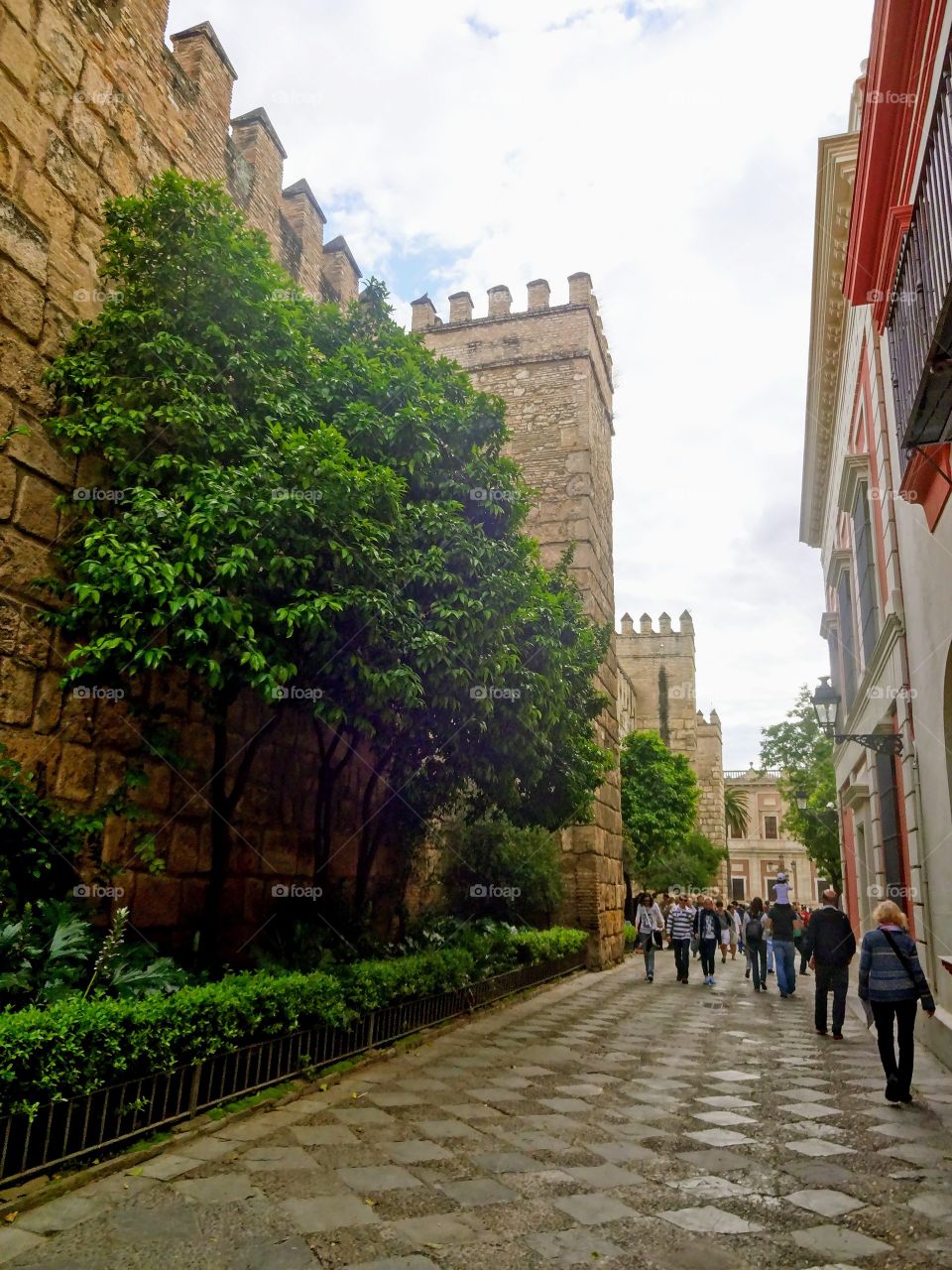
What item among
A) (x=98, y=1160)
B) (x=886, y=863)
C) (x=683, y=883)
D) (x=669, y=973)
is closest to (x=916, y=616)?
(x=886, y=863)

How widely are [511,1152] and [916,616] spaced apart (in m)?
5.81

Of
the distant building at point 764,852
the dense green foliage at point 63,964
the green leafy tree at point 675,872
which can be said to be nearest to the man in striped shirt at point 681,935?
the dense green foliage at point 63,964

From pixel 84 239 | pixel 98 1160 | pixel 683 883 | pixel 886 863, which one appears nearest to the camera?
pixel 98 1160

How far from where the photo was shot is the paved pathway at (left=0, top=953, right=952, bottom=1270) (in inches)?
131

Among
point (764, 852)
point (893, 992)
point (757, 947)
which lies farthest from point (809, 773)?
point (764, 852)

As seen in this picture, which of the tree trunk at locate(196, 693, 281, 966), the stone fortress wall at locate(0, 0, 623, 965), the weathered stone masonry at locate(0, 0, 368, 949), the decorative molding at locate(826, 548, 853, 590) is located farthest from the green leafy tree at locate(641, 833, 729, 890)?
the tree trunk at locate(196, 693, 281, 966)

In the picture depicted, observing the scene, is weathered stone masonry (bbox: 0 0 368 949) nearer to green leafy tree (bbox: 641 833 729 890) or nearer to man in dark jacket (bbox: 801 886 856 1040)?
man in dark jacket (bbox: 801 886 856 1040)

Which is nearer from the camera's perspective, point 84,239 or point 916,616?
point 84,239

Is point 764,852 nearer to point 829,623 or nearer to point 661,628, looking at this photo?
point 661,628

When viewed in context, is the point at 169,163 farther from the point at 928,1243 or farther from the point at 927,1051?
the point at 927,1051

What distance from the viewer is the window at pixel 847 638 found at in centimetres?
1343

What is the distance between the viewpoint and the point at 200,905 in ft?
25.1

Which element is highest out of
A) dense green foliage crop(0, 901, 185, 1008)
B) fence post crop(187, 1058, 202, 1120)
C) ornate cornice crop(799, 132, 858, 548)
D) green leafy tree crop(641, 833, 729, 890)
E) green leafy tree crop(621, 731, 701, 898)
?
ornate cornice crop(799, 132, 858, 548)

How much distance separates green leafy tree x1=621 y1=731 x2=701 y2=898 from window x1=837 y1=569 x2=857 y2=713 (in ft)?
46.4
